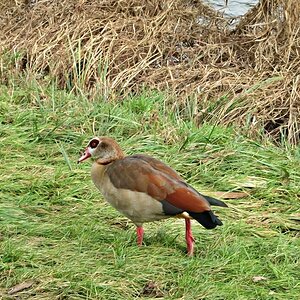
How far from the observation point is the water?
28.1 ft

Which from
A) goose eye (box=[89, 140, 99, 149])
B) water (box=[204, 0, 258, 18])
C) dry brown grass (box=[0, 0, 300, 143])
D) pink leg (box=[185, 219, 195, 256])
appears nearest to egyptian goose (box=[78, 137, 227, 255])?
pink leg (box=[185, 219, 195, 256])

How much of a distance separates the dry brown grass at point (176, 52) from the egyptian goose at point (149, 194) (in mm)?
2402

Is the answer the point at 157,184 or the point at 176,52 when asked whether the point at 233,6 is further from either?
the point at 157,184

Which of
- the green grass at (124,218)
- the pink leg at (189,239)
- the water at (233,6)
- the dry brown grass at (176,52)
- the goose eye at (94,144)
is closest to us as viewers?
the green grass at (124,218)

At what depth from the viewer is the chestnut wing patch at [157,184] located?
13.8 feet

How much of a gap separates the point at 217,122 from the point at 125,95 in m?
0.93

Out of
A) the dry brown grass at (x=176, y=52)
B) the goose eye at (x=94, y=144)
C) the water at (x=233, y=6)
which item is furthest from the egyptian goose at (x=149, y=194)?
the water at (x=233, y=6)

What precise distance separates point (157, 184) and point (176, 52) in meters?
3.89

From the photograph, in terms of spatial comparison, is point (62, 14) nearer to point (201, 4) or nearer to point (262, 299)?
point (201, 4)

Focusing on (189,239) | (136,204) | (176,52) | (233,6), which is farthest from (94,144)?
(233,6)

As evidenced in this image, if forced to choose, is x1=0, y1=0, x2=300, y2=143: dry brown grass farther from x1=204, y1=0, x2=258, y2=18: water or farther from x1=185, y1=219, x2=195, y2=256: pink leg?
x1=185, y1=219, x2=195, y2=256: pink leg

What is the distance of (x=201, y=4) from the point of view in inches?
335

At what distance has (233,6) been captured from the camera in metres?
8.80

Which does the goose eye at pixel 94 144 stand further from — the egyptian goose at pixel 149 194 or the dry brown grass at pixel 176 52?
the dry brown grass at pixel 176 52
